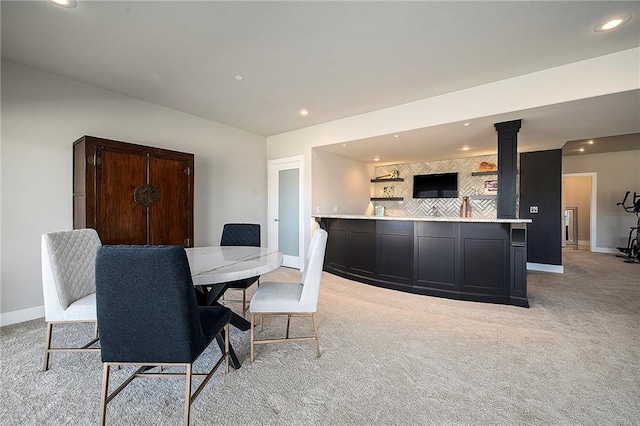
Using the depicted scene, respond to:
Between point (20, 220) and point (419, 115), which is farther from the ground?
point (419, 115)

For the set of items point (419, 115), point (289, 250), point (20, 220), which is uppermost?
point (419, 115)

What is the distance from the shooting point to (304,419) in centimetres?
145

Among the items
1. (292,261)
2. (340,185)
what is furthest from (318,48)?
(292,261)

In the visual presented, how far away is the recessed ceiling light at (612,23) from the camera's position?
2.08 m

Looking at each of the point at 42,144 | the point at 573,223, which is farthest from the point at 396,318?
the point at 573,223

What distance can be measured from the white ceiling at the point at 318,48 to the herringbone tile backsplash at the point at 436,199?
77.5 inches

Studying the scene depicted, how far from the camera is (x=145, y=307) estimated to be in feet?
4.15

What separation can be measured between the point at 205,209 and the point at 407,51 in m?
3.58

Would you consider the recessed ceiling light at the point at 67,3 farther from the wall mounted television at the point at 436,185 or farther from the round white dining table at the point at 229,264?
the wall mounted television at the point at 436,185

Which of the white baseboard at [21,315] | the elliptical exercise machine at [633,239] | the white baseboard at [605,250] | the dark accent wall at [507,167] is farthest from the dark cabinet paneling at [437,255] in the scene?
the white baseboard at [605,250]

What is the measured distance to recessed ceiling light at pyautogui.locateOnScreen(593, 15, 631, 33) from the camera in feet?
6.84

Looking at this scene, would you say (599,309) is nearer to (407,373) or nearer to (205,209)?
(407,373)

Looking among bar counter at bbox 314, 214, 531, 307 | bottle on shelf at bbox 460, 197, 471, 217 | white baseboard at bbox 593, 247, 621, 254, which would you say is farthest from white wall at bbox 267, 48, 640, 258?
white baseboard at bbox 593, 247, 621, 254

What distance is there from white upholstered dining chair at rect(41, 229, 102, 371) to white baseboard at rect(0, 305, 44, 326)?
1.34 metres
